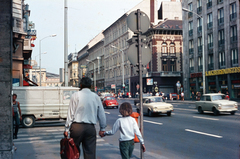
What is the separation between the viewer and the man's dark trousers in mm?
5168

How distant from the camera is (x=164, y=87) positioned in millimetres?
64562

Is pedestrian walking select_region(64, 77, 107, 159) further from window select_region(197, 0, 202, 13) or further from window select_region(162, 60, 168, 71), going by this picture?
window select_region(162, 60, 168, 71)

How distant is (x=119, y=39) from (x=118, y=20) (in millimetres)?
4792

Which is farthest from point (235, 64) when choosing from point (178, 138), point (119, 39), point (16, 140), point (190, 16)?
point (119, 39)

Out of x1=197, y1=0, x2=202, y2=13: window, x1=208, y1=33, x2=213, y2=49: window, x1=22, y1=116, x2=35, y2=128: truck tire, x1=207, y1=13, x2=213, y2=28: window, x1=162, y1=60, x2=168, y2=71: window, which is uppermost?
x1=197, y1=0, x2=202, y2=13: window

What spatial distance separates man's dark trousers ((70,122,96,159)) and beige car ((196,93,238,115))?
16237 millimetres

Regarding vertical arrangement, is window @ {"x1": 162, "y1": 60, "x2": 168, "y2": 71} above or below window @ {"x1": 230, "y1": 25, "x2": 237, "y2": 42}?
below

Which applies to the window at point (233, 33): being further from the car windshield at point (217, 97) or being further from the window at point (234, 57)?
the car windshield at point (217, 97)

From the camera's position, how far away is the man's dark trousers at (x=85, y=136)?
17.0 ft

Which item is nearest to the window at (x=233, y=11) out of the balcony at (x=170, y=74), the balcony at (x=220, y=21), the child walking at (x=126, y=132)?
the balcony at (x=220, y=21)

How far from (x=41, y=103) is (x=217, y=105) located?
11.1 meters

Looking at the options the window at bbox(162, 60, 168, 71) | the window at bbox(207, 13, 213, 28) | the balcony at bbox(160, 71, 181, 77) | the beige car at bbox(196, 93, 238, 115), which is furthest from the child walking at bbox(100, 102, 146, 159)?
the window at bbox(162, 60, 168, 71)

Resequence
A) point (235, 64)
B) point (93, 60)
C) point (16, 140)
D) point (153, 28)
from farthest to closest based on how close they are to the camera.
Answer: point (93, 60)
point (153, 28)
point (235, 64)
point (16, 140)

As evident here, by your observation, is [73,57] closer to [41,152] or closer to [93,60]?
[93,60]
